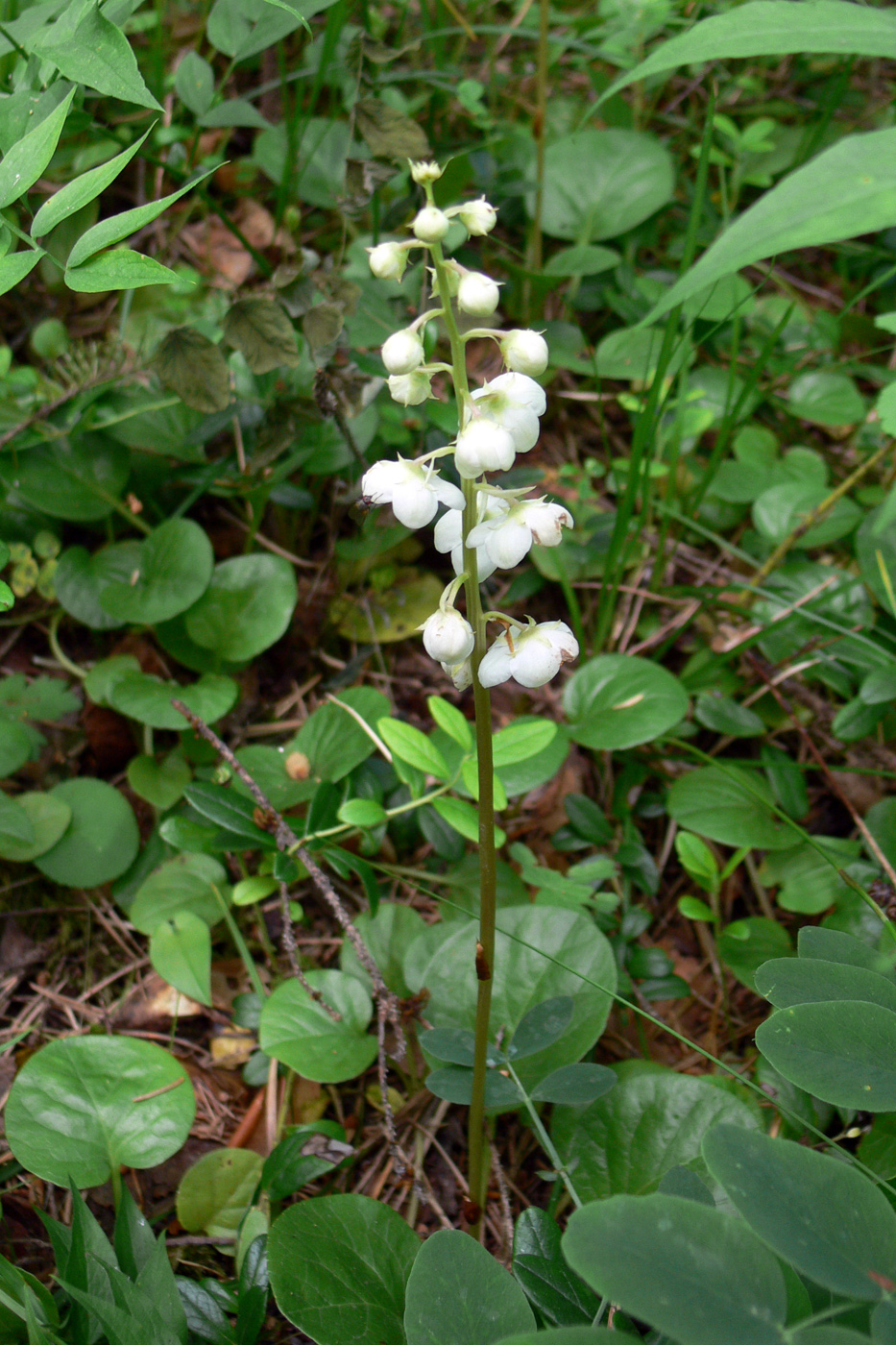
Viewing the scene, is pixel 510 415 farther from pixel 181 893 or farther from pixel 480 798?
pixel 181 893

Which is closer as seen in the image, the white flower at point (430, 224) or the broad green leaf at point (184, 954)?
the white flower at point (430, 224)

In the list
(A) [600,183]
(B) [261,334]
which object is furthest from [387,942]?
(A) [600,183]

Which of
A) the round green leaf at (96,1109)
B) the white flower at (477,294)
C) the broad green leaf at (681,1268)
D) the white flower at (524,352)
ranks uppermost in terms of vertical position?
the white flower at (477,294)

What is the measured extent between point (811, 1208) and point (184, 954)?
1096 millimetres

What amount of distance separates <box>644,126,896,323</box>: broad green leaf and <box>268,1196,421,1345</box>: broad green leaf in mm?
1155

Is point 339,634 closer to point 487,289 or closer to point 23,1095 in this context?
point 23,1095

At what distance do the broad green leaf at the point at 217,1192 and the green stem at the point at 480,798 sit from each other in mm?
371

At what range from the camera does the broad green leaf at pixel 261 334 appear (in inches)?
61.4

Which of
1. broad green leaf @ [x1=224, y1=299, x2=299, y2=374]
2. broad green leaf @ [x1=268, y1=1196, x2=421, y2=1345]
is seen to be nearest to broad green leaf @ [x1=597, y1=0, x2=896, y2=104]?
broad green leaf @ [x1=224, y1=299, x2=299, y2=374]

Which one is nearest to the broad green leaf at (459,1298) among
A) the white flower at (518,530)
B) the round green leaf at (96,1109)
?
the round green leaf at (96,1109)

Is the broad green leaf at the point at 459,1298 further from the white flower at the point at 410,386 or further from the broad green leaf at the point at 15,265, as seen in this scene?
the broad green leaf at the point at 15,265

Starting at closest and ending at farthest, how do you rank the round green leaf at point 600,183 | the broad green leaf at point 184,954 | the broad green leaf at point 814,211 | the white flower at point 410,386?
A: the broad green leaf at point 814,211 → the white flower at point 410,386 → the broad green leaf at point 184,954 → the round green leaf at point 600,183

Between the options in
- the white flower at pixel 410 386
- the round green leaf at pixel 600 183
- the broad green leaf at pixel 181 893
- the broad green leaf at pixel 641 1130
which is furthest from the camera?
the round green leaf at pixel 600 183

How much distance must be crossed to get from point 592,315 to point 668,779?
1.45m
